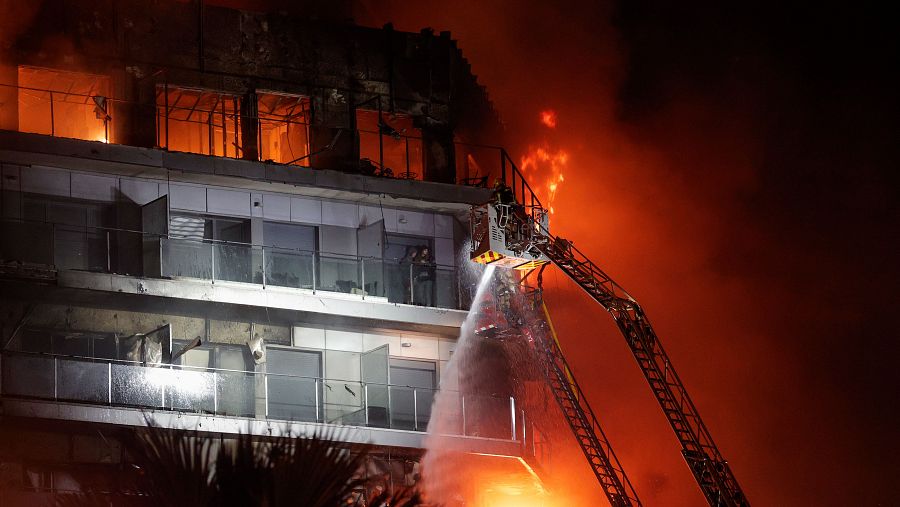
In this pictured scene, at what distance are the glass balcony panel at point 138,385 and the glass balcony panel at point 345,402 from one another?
519cm

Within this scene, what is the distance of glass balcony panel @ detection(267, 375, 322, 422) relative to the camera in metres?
43.5

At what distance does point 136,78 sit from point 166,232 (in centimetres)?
501

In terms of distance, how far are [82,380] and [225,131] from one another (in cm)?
1009

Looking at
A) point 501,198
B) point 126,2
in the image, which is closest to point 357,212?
point 501,198

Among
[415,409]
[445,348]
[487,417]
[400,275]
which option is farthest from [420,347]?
[487,417]

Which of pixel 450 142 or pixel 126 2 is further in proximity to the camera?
pixel 450 142

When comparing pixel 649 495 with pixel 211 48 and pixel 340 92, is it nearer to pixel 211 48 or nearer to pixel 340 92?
pixel 340 92

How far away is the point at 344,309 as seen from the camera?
46.2 m

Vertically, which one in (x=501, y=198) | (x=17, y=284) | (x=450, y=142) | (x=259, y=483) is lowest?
(x=259, y=483)

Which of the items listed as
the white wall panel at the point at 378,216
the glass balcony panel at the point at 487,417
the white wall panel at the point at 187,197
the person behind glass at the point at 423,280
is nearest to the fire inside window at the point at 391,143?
the white wall panel at the point at 378,216

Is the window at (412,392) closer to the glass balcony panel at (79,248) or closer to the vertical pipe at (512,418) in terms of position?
the vertical pipe at (512,418)

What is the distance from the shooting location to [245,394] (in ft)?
141

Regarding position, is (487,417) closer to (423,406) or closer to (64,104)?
(423,406)

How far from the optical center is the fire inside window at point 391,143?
50.2 meters
